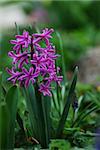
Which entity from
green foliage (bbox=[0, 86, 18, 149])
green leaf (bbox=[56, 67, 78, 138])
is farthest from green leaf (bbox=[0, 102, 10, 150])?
green leaf (bbox=[56, 67, 78, 138])

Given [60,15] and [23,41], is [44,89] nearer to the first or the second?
[23,41]

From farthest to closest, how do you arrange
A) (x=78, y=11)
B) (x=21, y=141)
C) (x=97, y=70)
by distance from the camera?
(x=78, y=11) → (x=97, y=70) → (x=21, y=141)

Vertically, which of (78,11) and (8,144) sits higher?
(78,11)

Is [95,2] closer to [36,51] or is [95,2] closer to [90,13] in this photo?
[90,13]

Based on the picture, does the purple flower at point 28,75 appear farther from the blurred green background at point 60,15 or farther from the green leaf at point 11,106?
the blurred green background at point 60,15

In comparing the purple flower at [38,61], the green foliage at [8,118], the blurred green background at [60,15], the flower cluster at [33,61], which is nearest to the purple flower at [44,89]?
the flower cluster at [33,61]

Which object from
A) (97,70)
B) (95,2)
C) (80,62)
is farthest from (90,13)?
(97,70)
